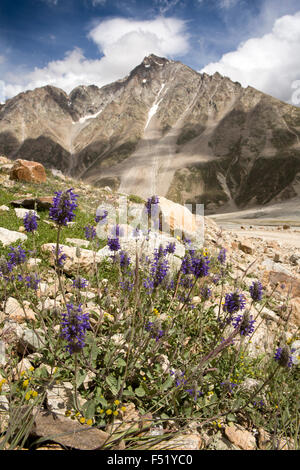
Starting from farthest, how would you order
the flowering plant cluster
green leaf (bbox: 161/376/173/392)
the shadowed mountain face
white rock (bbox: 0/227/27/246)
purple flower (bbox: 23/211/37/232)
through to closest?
the shadowed mountain face → white rock (bbox: 0/227/27/246) → purple flower (bbox: 23/211/37/232) → green leaf (bbox: 161/376/173/392) → the flowering plant cluster

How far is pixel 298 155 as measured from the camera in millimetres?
132875

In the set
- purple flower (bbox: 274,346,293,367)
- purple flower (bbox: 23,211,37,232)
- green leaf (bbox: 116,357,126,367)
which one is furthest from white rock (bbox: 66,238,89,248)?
purple flower (bbox: 274,346,293,367)

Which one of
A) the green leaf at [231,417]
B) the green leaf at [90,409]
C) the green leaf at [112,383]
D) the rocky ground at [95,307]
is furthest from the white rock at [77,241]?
the green leaf at [231,417]

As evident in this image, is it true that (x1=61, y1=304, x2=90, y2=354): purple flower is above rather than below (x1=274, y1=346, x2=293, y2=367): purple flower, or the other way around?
above

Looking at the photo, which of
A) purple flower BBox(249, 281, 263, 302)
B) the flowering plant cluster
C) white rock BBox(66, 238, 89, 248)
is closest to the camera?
the flowering plant cluster

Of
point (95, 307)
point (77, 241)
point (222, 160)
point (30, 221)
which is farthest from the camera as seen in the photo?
point (222, 160)

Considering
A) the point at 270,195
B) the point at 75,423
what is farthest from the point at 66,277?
the point at 270,195

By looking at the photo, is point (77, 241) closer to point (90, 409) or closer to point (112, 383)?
point (112, 383)

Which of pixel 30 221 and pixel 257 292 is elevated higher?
pixel 30 221

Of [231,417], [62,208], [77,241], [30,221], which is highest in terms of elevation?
[62,208]

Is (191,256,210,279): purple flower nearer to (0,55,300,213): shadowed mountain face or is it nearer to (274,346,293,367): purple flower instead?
(274,346,293,367): purple flower

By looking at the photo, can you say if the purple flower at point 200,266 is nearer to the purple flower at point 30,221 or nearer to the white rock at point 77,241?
the purple flower at point 30,221

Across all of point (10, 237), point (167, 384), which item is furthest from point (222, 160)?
point (167, 384)
